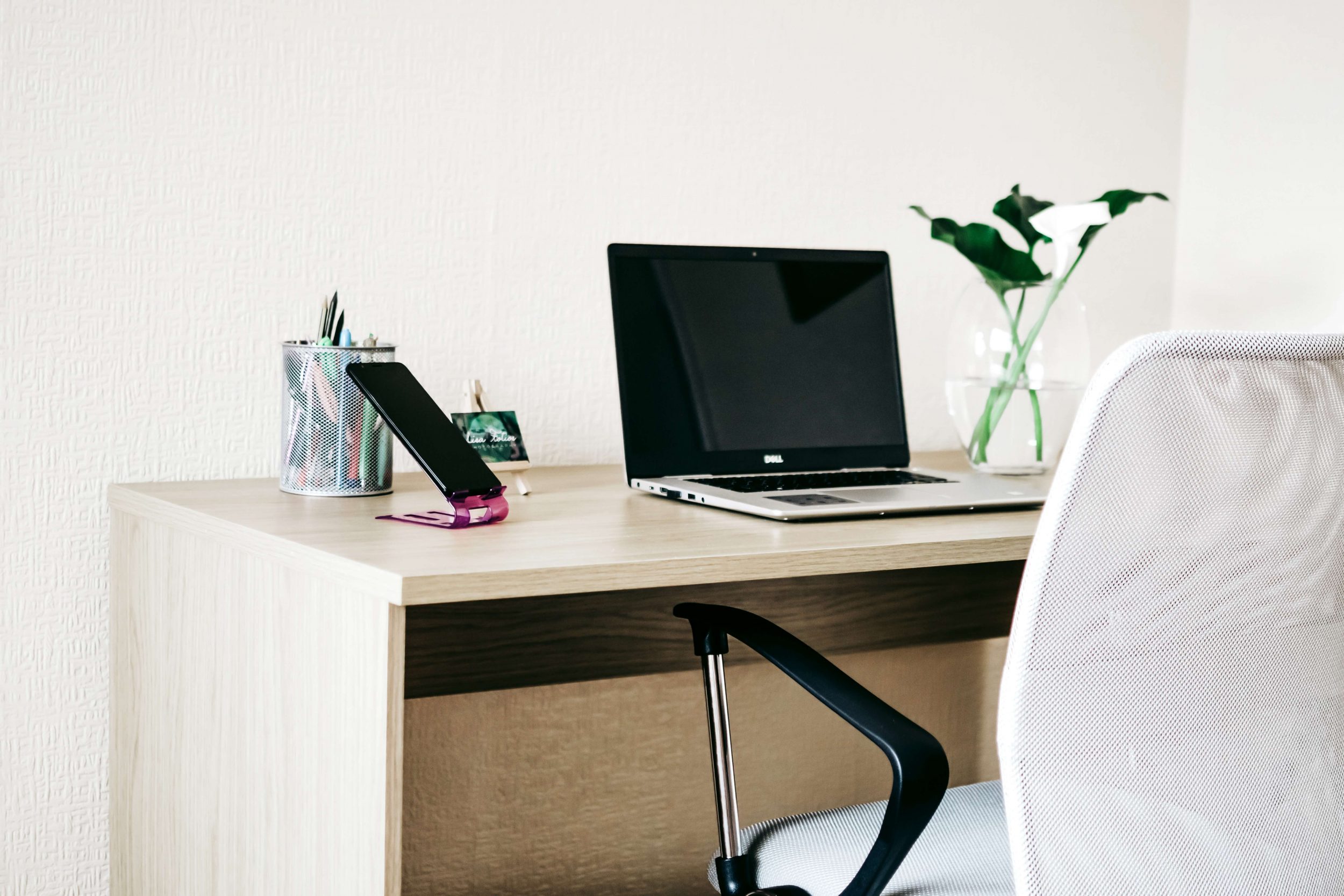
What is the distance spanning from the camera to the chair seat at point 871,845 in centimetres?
95

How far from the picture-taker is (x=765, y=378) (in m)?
1.43

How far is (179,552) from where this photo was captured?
43.3 inches

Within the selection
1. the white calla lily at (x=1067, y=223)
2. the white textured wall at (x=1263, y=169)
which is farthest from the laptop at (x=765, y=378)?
the white textured wall at (x=1263, y=169)

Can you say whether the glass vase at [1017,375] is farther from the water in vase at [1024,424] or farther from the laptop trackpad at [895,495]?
the laptop trackpad at [895,495]

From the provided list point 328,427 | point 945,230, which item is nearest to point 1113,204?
point 945,230

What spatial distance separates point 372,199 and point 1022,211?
0.84 m

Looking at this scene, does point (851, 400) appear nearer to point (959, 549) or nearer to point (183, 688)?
point (959, 549)

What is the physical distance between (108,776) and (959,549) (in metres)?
0.97

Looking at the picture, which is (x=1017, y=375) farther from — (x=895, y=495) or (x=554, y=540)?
(x=554, y=540)

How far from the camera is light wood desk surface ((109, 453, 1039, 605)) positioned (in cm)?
83

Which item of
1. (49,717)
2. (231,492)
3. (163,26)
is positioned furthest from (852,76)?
(49,717)

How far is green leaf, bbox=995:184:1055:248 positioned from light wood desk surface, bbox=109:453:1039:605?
20.1 inches

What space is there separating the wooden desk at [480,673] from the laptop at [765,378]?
96mm

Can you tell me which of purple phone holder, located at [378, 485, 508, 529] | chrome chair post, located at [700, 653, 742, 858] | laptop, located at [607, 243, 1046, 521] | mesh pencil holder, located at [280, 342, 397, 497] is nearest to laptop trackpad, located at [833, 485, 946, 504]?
laptop, located at [607, 243, 1046, 521]
